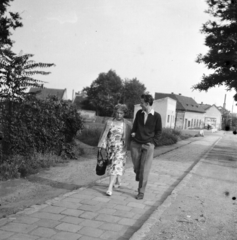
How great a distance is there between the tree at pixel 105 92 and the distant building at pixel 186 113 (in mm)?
11802

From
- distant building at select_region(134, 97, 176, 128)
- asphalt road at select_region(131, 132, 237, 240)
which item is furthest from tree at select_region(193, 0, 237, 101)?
distant building at select_region(134, 97, 176, 128)

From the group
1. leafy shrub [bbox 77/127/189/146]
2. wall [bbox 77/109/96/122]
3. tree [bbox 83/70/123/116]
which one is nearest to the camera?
wall [bbox 77/109/96/122]

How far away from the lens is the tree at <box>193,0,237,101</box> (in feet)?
47.1

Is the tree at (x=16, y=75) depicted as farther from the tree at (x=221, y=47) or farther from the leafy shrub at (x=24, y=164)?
the tree at (x=221, y=47)

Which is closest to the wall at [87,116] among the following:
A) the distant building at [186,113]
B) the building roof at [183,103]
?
the distant building at [186,113]

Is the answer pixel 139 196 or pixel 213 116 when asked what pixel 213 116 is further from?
pixel 139 196

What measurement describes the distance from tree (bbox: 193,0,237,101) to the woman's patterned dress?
931cm

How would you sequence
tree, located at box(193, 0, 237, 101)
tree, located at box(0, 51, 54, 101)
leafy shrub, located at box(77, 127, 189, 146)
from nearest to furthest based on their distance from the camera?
tree, located at box(0, 51, 54, 101) < tree, located at box(193, 0, 237, 101) < leafy shrub, located at box(77, 127, 189, 146)

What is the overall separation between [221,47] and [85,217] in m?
13.1

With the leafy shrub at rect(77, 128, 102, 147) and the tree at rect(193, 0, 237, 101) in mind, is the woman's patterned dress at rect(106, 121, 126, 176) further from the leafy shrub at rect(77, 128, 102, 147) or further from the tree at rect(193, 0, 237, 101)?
the leafy shrub at rect(77, 128, 102, 147)

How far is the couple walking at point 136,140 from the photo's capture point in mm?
5805

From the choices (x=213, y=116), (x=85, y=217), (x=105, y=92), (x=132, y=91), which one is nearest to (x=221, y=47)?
(x=85, y=217)

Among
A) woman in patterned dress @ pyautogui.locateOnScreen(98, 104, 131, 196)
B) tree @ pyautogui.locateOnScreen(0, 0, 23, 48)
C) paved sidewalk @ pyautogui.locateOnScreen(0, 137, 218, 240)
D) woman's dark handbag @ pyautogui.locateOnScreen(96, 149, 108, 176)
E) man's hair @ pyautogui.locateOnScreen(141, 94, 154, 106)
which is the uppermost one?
tree @ pyautogui.locateOnScreen(0, 0, 23, 48)

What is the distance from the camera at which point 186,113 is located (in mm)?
65062
